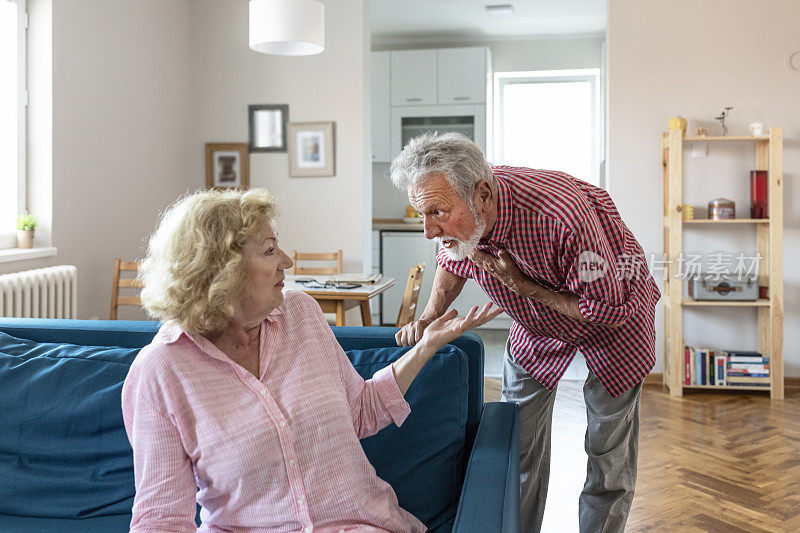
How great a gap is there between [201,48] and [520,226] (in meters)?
4.65

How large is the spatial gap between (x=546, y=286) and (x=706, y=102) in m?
3.50

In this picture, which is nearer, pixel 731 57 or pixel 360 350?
pixel 360 350

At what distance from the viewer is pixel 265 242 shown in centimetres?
148

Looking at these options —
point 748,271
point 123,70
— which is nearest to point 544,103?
point 748,271

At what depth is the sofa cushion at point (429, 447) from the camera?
1693 millimetres

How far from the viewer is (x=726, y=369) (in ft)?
15.3

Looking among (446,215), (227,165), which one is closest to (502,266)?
(446,215)

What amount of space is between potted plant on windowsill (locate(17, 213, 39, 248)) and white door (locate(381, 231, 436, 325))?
145 inches

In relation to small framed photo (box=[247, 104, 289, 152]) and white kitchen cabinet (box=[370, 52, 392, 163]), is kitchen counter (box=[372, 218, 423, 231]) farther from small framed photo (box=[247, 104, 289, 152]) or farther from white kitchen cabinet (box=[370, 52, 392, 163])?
small framed photo (box=[247, 104, 289, 152])

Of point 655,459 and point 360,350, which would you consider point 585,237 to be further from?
point 655,459

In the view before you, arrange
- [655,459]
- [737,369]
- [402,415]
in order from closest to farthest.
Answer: [402,415] < [655,459] < [737,369]

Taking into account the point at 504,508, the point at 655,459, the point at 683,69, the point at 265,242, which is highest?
the point at 683,69

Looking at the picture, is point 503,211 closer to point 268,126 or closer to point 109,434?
point 109,434

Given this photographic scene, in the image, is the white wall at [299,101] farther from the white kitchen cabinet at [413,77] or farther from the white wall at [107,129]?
the white kitchen cabinet at [413,77]
